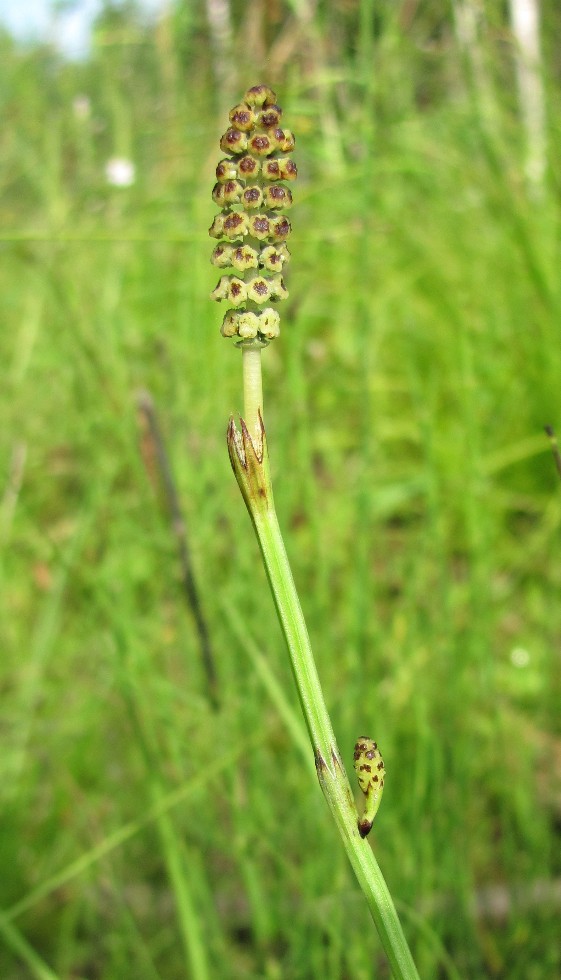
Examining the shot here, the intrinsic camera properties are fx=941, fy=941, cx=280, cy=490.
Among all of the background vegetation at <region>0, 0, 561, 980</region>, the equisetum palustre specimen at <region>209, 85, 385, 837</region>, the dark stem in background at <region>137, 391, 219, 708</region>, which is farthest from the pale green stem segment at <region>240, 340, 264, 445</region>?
the dark stem in background at <region>137, 391, 219, 708</region>

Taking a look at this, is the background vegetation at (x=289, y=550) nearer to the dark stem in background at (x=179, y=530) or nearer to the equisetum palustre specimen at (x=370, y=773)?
the dark stem in background at (x=179, y=530)

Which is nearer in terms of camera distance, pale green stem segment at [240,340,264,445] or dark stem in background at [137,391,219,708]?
pale green stem segment at [240,340,264,445]

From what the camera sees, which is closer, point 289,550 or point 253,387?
point 253,387

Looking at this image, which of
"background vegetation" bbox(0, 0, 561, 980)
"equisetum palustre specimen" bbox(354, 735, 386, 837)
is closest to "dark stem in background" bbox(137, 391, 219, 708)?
"background vegetation" bbox(0, 0, 561, 980)

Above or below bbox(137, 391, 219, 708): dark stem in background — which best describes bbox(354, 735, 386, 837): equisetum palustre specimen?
below

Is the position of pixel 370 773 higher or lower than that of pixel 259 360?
lower

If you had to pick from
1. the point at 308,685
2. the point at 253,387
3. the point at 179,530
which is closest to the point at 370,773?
the point at 308,685

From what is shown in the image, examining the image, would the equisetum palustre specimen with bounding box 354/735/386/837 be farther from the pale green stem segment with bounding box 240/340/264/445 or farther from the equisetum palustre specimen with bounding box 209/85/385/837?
the pale green stem segment with bounding box 240/340/264/445

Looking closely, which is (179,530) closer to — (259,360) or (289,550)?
(289,550)
